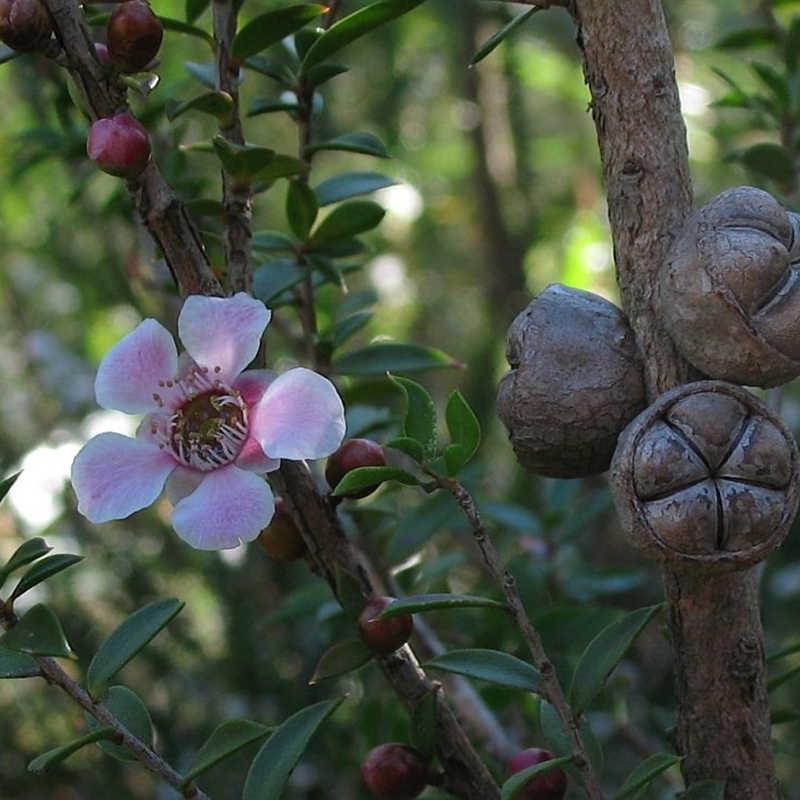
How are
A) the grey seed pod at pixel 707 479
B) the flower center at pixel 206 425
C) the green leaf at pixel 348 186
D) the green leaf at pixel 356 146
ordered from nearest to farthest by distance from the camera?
the grey seed pod at pixel 707 479
the flower center at pixel 206 425
the green leaf at pixel 356 146
the green leaf at pixel 348 186

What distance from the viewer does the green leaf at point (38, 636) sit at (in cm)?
62

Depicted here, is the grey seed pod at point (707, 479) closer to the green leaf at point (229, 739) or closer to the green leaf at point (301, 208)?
the green leaf at point (229, 739)

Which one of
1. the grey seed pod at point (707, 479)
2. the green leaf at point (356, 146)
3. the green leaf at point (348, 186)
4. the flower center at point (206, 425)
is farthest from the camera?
the green leaf at point (348, 186)

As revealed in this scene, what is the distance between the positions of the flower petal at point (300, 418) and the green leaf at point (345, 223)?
0.26m

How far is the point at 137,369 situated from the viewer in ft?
2.17

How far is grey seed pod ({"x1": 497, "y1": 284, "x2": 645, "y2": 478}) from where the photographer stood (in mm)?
601

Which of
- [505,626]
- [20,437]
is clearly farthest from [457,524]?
[20,437]

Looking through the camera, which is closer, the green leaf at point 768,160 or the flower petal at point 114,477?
the flower petal at point 114,477

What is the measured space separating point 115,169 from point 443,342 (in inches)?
56.7

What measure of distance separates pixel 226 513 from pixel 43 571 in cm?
11

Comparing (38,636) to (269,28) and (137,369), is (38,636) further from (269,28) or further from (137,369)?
(269,28)

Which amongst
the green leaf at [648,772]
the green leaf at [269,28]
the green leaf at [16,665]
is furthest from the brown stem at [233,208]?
the green leaf at [648,772]

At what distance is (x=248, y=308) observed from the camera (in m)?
0.64

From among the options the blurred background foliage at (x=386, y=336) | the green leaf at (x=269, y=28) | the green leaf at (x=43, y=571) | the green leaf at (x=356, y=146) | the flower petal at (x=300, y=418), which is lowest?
the blurred background foliage at (x=386, y=336)
